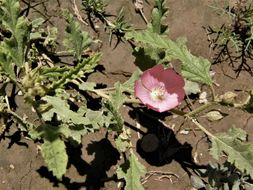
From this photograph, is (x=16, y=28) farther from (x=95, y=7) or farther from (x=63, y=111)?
(x=95, y=7)

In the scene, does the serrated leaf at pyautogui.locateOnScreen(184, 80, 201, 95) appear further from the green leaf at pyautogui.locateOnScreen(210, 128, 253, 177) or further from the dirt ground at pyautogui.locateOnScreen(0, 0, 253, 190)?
the green leaf at pyautogui.locateOnScreen(210, 128, 253, 177)

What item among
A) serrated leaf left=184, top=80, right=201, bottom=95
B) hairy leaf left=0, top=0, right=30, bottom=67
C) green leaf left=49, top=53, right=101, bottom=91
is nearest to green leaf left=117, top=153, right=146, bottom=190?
serrated leaf left=184, top=80, right=201, bottom=95

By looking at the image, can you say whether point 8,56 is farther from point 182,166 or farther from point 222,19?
point 222,19

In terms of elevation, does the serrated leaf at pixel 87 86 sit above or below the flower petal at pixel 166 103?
above

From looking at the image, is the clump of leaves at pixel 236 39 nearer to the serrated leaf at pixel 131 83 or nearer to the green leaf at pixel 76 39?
the serrated leaf at pixel 131 83

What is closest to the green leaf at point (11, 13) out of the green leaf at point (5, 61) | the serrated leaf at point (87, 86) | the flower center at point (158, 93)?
the green leaf at point (5, 61)
